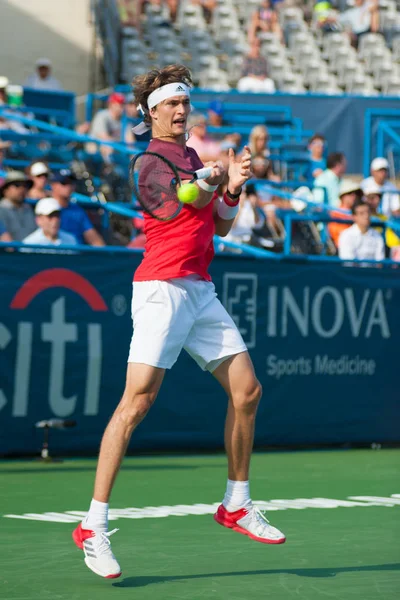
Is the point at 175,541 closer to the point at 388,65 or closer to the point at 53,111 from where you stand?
the point at 53,111

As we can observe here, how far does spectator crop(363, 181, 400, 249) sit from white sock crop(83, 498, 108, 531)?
33.4ft

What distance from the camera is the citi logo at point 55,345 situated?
9945 millimetres

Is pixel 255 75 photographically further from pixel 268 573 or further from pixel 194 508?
pixel 268 573

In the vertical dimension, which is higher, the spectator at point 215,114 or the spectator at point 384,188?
the spectator at point 215,114

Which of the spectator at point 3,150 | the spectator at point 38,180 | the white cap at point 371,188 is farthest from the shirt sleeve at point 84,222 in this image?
the white cap at point 371,188

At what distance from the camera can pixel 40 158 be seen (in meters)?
16.2

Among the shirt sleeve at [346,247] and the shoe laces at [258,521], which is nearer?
the shoe laces at [258,521]

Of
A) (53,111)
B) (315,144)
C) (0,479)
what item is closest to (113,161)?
(53,111)

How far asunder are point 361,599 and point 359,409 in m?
6.92

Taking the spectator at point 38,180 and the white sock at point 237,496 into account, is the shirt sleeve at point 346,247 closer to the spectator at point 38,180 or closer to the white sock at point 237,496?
the spectator at point 38,180

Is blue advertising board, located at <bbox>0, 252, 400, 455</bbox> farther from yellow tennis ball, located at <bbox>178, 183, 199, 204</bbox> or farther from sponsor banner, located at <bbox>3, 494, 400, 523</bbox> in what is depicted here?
yellow tennis ball, located at <bbox>178, 183, 199, 204</bbox>

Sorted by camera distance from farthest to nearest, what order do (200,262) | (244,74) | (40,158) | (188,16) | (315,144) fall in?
(188,16) < (244,74) < (315,144) < (40,158) < (200,262)

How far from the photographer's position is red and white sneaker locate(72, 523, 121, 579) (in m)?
5.25

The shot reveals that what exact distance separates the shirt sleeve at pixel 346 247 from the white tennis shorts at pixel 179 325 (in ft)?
23.9
